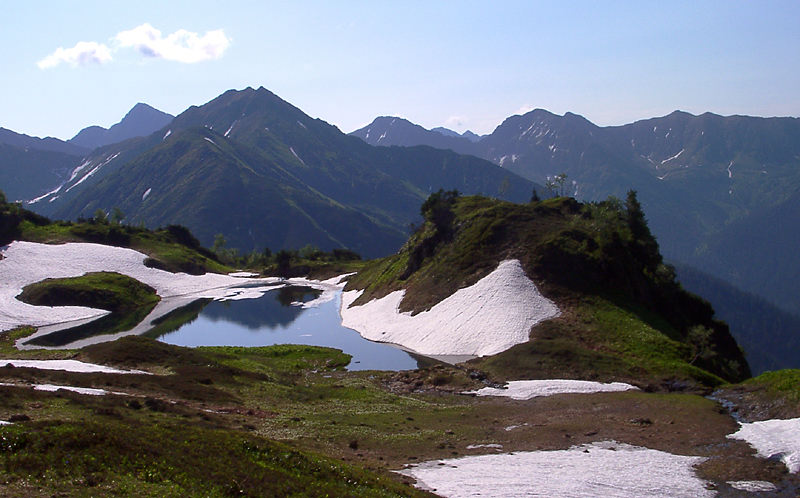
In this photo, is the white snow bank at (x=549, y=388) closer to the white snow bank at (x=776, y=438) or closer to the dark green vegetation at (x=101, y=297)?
the white snow bank at (x=776, y=438)

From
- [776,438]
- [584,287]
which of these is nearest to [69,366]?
[776,438]

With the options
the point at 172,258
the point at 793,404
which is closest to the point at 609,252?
the point at 793,404

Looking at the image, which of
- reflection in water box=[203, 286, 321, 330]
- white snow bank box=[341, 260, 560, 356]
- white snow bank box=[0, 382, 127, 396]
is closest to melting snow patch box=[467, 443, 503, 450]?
white snow bank box=[0, 382, 127, 396]

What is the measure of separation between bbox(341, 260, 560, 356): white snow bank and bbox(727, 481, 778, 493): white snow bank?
33304 millimetres

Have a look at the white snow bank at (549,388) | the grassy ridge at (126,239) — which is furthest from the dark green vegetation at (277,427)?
the grassy ridge at (126,239)

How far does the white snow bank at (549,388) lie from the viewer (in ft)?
154

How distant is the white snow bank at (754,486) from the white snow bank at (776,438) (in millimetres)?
2077

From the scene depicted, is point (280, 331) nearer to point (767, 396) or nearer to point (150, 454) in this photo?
point (767, 396)

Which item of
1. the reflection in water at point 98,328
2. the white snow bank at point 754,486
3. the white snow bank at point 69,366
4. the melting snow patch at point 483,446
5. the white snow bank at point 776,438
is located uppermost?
the white snow bank at point 776,438

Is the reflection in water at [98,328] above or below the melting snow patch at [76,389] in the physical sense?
below

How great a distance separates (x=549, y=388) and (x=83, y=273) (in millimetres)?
113331

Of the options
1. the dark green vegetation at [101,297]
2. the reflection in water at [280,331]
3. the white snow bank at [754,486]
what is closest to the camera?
the white snow bank at [754,486]

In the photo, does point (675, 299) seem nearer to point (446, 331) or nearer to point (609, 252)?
point (609, 252)

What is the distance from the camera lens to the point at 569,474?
27625 millimetres
